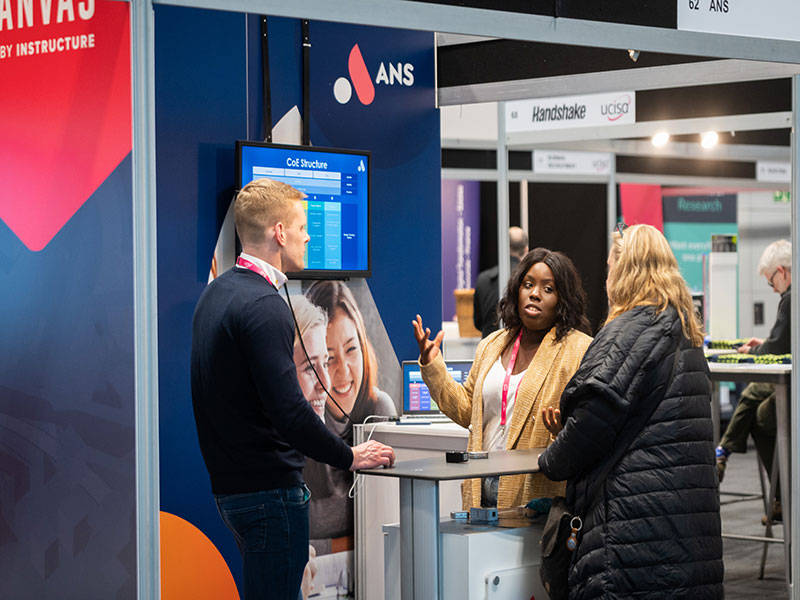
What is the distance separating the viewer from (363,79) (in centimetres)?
478

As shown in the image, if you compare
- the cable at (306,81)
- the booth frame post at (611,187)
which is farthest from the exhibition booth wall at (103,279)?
the booth frame post at (611,187)

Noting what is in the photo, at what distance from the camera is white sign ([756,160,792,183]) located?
35.2 feet

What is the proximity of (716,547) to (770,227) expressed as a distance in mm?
9668

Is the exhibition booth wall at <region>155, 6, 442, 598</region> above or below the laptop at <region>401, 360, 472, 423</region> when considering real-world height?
above

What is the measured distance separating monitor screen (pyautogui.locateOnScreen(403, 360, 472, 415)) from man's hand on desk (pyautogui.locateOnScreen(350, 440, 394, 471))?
187cm

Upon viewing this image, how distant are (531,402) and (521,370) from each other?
6.1 inches

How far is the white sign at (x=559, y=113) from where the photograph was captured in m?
6.57

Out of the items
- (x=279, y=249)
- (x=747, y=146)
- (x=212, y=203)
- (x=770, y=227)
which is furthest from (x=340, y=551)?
(x=770, y=227)

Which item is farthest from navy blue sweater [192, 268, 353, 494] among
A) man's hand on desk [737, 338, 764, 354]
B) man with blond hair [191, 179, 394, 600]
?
man's hand on desk [737, 338, 764, 354]

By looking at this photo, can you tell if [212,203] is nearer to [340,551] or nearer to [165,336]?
[165,336]

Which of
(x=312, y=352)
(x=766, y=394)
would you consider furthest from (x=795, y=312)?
(x=766, y=394)

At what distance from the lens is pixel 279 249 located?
2.79m

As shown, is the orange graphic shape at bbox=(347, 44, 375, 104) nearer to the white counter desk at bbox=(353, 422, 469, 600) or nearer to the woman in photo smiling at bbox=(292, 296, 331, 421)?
the woman in photo smiling at bbox=(292, 296, 331, 421)

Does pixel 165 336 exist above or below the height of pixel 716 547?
above
